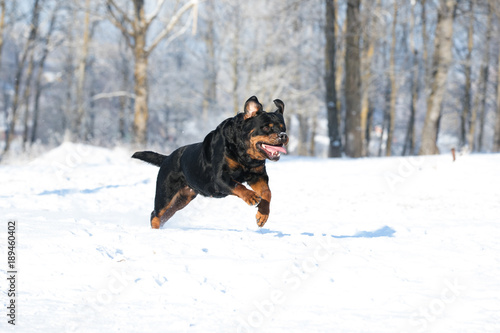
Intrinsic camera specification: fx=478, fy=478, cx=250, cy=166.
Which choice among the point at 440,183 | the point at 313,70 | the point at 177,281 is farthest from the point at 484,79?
the point at 177,281

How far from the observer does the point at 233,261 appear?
13.3 ft

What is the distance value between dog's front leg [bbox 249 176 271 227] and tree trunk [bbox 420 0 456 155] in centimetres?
980

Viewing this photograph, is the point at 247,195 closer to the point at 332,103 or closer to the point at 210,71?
the point at 332,103

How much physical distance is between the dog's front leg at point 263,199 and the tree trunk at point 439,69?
980 centimetres

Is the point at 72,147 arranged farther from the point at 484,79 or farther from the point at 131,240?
the point at 484,79

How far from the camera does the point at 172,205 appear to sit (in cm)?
594

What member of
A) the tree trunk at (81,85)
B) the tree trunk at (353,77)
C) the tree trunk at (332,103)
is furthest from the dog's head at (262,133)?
the tree trunk at (81,85)

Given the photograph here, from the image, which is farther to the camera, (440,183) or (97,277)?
(440,183)

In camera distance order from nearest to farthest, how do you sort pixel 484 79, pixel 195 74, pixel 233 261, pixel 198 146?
pixel 233 261 < pixel 198 146 < pixel 484 79 < pixel 195 74

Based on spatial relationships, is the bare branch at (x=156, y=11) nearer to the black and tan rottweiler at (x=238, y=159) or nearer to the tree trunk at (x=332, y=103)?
the tree trunk at (x=332, y=103)

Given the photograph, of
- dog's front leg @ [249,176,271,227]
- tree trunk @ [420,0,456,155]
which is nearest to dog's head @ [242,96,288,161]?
dog's front leg @ [249,176,271,227]

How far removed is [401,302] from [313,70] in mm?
27481

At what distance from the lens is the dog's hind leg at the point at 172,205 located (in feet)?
19.2

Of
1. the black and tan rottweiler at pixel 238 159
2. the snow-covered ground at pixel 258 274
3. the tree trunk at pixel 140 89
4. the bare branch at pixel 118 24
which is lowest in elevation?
the snow-covered ground at pixel 258 274
